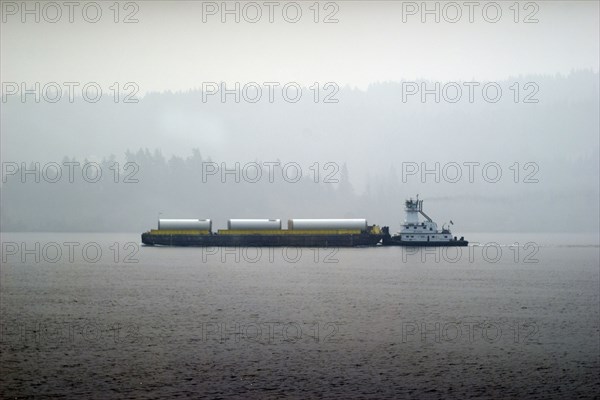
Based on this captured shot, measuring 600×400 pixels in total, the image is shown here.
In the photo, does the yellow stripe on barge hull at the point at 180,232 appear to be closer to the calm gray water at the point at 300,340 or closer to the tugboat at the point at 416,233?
the tugboat at the point at 416,233

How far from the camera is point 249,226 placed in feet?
383

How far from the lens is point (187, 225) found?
119 metres

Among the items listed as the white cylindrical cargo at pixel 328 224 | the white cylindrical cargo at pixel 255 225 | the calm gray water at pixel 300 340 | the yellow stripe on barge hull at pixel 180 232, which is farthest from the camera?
the white cylindrical cargo at pixel 255 225

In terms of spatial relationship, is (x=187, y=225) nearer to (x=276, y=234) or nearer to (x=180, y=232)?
(x=180, y=232)

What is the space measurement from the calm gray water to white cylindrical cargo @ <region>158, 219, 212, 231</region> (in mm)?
58222

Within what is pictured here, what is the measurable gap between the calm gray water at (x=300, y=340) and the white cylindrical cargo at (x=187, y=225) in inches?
2292

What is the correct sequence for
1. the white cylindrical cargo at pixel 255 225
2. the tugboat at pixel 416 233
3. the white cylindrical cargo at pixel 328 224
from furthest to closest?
the white cylindrical cargo at pixel 255 225 → the white cylindrical cargo at pixel 328 224 → the tugboat at pixel 416 233

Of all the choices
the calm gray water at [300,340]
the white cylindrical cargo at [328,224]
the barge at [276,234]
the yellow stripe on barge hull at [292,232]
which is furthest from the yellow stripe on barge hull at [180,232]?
the calm gray water at [300,340]

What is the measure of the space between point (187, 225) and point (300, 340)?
299ft

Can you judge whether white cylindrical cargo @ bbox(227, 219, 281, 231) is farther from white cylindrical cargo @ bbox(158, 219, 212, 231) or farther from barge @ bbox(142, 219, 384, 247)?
white cylindrical cargo @ bbox(158, 219, 212, 231)

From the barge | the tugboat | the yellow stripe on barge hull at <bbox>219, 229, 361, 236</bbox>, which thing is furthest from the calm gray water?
the yellow stripe on barge hull at <bbox>219, 229, 361, 236</bbox>

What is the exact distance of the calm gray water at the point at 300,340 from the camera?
22.8 meters

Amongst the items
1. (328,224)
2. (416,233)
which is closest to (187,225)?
(328,224)

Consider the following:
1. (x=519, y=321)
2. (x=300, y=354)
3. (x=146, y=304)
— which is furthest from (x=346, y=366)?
(x=146, y=304)
